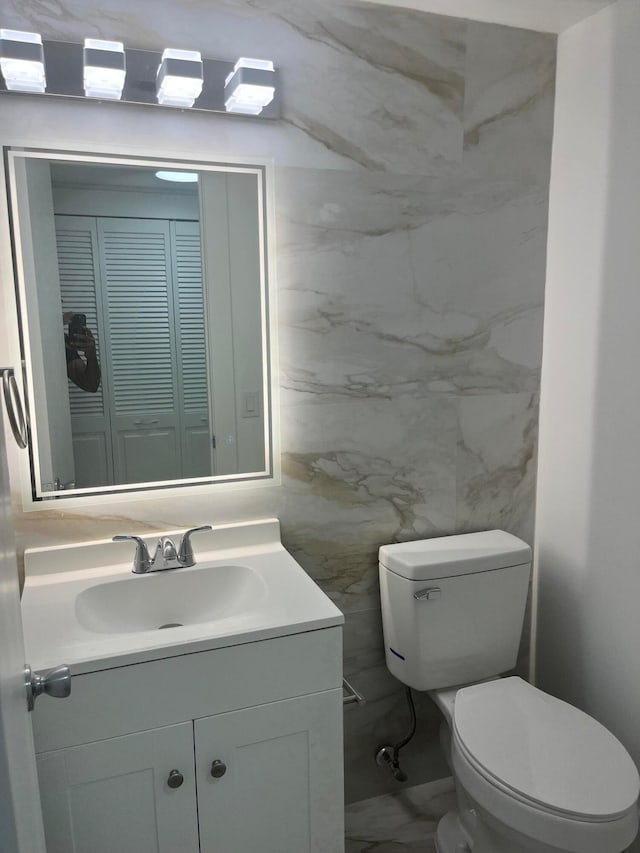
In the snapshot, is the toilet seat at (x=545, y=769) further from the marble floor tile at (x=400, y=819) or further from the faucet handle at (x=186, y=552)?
the faucet handle at (x=186, y=552)

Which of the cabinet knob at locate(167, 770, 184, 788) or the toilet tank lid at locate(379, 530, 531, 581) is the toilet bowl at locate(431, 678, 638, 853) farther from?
the cabinet knob at locate(167, 770, 184, 788)

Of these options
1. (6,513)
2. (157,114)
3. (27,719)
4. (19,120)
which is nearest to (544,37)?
(157,114)

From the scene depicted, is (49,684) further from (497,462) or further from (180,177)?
(497,462)

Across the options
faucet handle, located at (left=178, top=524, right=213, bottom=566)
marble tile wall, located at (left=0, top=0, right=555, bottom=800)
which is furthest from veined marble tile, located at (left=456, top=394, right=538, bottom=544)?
faucet handle, located at (left=178, top=524, right=213, bottom=566)

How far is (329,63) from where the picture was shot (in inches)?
64.2

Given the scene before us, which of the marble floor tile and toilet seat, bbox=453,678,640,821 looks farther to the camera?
the marble floor tile

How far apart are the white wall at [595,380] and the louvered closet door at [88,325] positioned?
1.28m

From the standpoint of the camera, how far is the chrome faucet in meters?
1.55

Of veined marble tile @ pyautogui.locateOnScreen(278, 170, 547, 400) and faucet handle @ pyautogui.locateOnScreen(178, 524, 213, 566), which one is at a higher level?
veined marble tile @ pyautogui.locateOnScreen(278, 170, 547, 400)

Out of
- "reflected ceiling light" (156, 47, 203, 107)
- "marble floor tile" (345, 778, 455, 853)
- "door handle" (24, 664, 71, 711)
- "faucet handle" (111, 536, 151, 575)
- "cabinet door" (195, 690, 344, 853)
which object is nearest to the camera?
"door handle" (24, 664, 71, 711)

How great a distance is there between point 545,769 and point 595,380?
0.99 metres

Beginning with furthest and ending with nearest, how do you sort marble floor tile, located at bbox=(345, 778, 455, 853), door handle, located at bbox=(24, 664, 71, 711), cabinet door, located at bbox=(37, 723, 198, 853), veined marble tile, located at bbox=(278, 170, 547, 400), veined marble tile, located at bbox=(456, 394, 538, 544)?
1. veined marble tile, located at bbox=(456, 394, 538, 544)
2. marble floor tile, located at bbox=(345, 778, 455, 853)
3. veined marble tile, located at bbox=(278, 170, 547, 400)
4. cabinet door, located at bbox=(37, 723, 198, 853)
5. door handle, located at bbox=(24, 664, 71, 711)

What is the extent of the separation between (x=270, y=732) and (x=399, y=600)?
0.56 m

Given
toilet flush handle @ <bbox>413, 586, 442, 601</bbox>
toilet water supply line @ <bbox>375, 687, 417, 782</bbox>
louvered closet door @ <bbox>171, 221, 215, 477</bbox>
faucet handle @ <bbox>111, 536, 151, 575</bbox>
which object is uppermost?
louvered closet door @ <bbox>171, 221, 215, 477</bbox>
